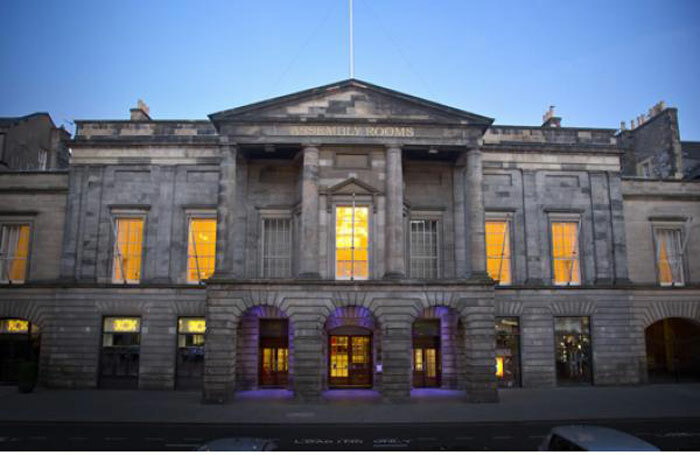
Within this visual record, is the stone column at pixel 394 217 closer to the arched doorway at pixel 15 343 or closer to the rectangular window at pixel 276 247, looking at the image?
the rectangular window at pixel 276 247

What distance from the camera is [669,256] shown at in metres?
30.3

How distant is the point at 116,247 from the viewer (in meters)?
28.2

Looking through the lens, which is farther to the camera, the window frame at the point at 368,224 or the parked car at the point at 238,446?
the window frame at the point at 368,224

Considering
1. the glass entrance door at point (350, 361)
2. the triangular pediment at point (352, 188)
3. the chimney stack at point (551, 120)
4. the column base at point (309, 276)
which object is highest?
the chimney stack at point (551, 120)

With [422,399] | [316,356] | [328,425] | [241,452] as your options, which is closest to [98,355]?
[316,356]

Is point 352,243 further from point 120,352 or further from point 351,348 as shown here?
point 120,352

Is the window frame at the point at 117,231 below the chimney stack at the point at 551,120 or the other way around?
below

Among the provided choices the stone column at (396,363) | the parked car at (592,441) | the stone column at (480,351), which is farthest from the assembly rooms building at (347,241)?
the parked car at (592,441)

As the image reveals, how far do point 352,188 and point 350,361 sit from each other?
30.2ft

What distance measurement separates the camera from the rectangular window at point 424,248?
92.0 feet

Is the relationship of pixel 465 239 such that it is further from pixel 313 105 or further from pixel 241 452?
pixel 241 452

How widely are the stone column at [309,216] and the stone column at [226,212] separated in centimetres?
330

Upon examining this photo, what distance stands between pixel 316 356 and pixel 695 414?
1504 centimetres

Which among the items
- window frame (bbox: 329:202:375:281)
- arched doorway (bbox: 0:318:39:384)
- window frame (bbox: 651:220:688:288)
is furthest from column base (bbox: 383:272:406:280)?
arched doorway (bbox: 0:318:39:384)
